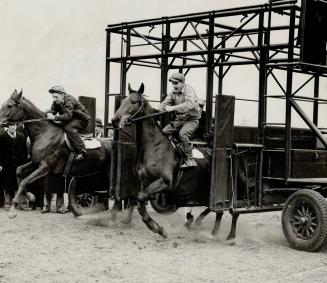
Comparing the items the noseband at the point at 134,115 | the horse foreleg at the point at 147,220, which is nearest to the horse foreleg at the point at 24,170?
the noseband at the point at 134,115

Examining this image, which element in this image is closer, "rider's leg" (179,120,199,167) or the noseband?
the noseband

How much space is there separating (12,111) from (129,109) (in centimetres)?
328

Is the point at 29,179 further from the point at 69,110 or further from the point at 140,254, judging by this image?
the point at 140,254

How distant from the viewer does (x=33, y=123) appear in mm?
12281

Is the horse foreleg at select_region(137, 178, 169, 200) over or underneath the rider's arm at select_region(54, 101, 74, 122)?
underneath

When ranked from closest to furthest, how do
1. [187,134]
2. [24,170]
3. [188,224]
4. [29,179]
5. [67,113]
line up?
[187,134] → [188,224] → [29,179] → [67,113] → [24,170]

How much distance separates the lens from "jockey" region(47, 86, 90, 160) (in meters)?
12.2

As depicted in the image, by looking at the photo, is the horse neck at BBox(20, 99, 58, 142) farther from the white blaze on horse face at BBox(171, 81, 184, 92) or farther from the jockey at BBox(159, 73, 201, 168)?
the white blaze on horse face at BBox(171, 81, 184, 92)

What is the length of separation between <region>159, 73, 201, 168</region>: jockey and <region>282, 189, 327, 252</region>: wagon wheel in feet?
6.12

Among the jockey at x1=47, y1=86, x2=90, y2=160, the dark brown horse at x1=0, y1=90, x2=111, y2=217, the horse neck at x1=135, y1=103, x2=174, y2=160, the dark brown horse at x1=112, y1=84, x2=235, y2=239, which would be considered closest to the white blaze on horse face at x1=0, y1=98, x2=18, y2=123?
the dark brown horse at x1=0, y1=90, x2=111, y2=217

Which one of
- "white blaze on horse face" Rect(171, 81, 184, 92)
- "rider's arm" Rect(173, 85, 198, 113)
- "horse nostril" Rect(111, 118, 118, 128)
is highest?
"white blaze on horse face" Rect(171, 81, 184, 92)

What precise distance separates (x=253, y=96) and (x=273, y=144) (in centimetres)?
1378

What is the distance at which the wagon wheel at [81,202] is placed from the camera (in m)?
12.6

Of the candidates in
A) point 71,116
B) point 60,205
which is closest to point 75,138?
point 71,116
